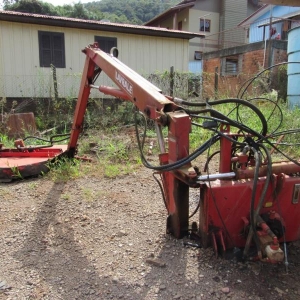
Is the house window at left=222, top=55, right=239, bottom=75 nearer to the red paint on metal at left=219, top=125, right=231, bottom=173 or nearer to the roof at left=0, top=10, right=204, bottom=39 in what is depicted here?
the roof at left=0, top=10, right=204, bottom=39

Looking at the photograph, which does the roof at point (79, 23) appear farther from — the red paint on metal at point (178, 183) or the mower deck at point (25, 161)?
the red paint on metal at point (178, 183)

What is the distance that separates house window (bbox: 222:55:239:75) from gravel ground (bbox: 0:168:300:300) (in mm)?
13956

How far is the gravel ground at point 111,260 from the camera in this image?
82.7 inches

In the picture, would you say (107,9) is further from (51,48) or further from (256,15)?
(51,48)

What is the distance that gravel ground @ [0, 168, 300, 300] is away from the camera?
2100 millimetres

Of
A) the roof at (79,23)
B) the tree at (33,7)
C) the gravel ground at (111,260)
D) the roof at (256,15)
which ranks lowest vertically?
the gravel ground at (111,260)

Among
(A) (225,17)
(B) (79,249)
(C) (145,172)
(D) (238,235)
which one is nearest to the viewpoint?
(D) (238,235)

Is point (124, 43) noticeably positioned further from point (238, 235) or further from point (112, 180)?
point (238, 235)

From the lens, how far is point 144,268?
7.72 feet

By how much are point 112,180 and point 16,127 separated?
4.30m

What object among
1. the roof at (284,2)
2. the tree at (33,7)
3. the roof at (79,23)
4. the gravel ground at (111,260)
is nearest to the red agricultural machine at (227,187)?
the gravel ground at (111,260)

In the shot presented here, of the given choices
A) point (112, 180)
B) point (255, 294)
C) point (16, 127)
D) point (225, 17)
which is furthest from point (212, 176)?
point (225, 17)

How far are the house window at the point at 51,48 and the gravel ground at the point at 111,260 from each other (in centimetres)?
806

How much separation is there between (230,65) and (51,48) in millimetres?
10304
